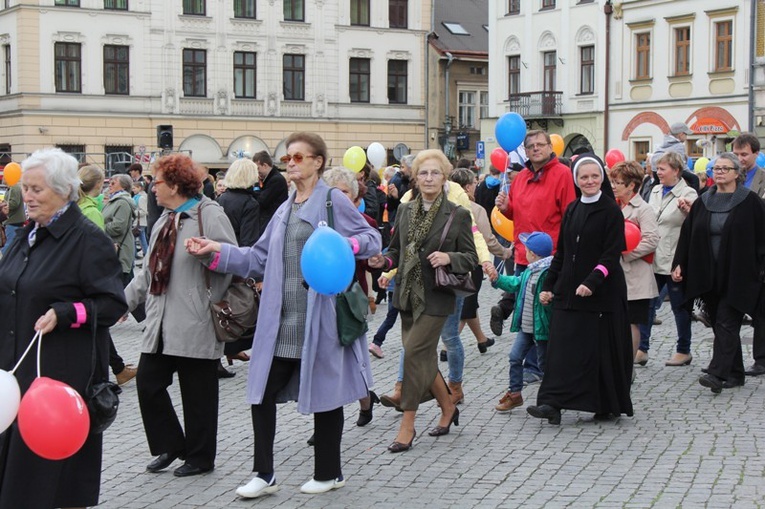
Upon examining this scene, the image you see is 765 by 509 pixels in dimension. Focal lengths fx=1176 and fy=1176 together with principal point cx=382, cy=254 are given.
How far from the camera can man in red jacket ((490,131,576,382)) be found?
911 cm

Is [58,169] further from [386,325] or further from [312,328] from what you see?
[386,325]

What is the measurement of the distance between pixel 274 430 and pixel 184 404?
2.44 feet

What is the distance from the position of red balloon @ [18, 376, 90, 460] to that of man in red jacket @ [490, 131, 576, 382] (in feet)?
15.4

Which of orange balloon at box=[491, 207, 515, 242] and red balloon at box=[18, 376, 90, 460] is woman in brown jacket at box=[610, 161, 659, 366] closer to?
orange balloon at box=[491, 207, 515, 242]

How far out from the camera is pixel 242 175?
1048 centimetres

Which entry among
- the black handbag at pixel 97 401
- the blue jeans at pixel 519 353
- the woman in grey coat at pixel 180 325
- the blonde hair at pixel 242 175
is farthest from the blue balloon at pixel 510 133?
the black handbag at pixel 97 401

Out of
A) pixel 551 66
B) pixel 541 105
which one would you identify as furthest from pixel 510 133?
pixel 551 66

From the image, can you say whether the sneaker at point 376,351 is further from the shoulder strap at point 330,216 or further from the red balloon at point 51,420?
the red balloon at point 51,420

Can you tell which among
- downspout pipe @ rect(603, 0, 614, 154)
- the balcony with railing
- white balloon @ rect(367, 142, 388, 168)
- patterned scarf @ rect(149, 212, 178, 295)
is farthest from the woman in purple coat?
the balcony with railing

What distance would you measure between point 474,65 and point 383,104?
17.8ft

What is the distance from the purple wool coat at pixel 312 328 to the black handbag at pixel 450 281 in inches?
34.1

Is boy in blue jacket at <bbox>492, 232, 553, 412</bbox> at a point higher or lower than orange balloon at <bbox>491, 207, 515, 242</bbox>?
lower

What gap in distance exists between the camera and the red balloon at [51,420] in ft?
16.0

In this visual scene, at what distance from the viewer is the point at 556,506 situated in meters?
6.39
